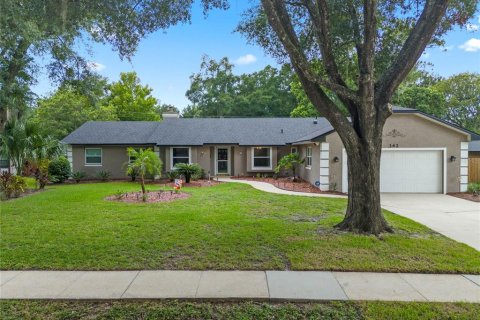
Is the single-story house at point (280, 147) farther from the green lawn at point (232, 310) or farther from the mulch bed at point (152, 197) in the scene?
the green lawn at point (232, 310)

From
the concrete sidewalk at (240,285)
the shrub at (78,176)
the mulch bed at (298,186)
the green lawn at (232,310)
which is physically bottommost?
the green lawn at (232,310)

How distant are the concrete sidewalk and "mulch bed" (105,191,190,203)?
22.8ft

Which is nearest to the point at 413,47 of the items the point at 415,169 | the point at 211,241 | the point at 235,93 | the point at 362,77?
the point at 362,77

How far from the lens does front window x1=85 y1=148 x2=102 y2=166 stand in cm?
2097

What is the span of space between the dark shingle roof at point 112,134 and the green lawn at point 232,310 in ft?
56.4

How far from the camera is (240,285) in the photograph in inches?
180

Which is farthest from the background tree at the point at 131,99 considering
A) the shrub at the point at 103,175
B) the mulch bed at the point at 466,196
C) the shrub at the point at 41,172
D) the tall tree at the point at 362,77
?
the tall tree at the point at 362,77

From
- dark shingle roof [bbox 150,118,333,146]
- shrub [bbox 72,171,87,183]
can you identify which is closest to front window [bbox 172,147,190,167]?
dark shingle roof [bbox 150,118,333,146]

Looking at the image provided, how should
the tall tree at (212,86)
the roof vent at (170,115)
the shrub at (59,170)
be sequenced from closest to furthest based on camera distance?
the shrub at (59,170)
the roof vent at (170,115)
the tall tree at (212,86)

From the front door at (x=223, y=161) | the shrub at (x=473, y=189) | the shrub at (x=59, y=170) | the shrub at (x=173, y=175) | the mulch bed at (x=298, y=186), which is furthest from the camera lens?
the front door at (x=223, y=161)

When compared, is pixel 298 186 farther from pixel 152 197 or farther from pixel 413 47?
pixel 413 47

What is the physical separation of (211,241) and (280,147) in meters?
15.7

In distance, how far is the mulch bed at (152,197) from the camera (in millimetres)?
12016

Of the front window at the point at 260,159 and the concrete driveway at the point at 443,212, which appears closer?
the concrete driveway at the point at 443,212
